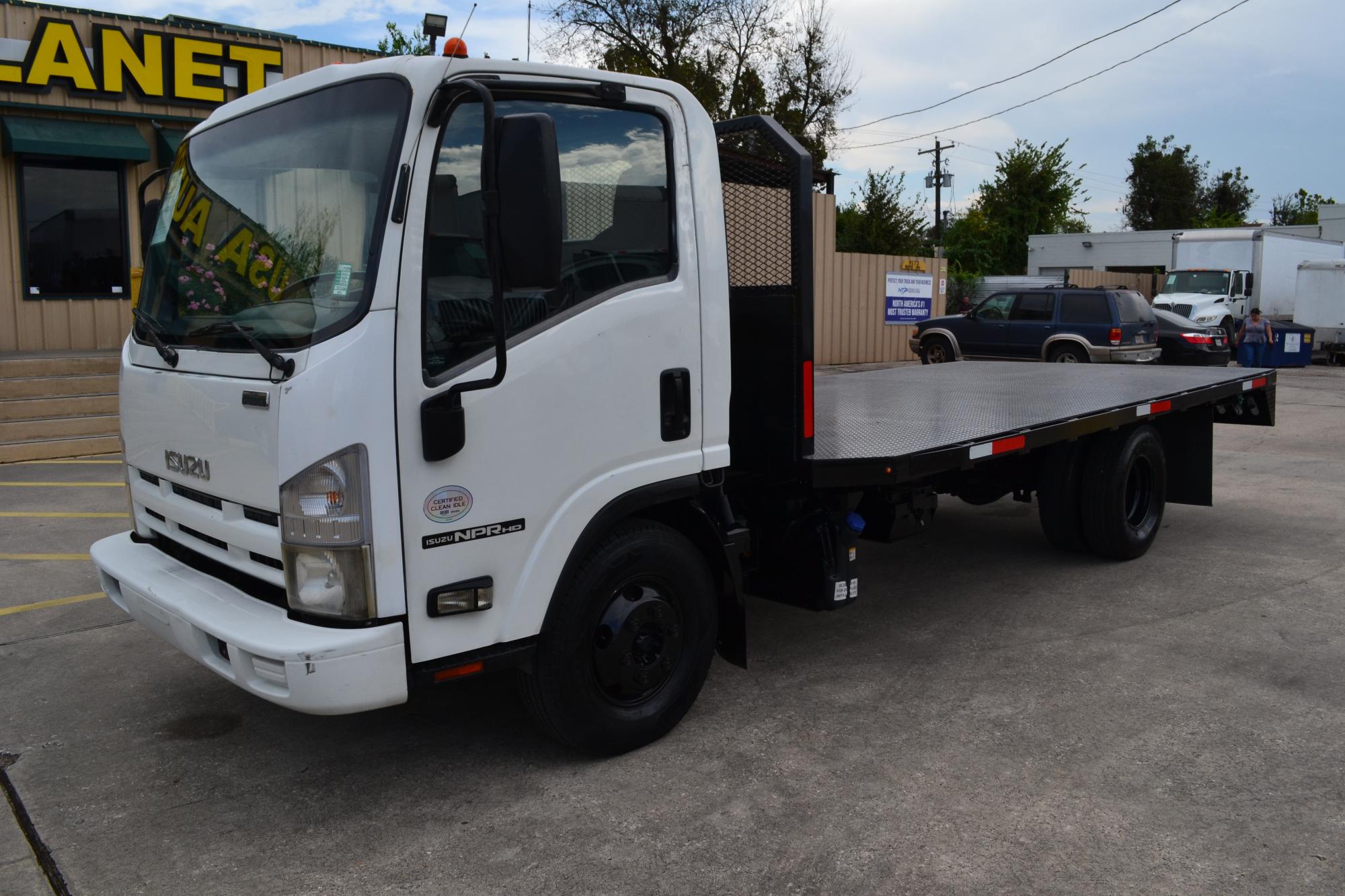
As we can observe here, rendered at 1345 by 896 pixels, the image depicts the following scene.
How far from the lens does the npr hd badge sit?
10.5 feet

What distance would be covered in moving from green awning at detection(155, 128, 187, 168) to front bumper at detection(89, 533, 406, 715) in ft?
39.2

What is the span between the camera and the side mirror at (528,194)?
295 cm

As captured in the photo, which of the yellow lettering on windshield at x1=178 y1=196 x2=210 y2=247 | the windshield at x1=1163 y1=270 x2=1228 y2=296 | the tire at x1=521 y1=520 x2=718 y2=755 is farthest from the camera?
the windshield at x1=1163 y1=270 x2=1228 y2=296

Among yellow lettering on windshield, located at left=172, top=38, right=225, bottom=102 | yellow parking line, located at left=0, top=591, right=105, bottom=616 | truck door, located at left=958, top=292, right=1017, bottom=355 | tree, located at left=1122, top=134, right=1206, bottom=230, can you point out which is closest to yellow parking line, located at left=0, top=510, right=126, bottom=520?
yellow parking line, located at left=0, top=591, right=105, bottom=616

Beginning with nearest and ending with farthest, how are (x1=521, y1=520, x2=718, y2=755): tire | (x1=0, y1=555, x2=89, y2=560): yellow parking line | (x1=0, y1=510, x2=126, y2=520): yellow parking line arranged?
(x1=521, y1=520, x2=718, y2=755): tire → (x1=0, y1=555, x2=89, y2=560): yellow parking line → (x1=0, y1=510, x2=126, y2=520): yellow parking line

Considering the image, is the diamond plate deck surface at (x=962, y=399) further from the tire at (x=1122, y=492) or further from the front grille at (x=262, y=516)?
the front grille at (x=262, y=516)

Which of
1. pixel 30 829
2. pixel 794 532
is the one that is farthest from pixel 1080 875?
pixel 30 829

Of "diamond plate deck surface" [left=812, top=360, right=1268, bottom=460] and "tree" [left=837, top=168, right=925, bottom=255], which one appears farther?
"tree" [left=837, top=168, right=925, bottom=255]

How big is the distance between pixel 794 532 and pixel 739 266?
1.17 metres

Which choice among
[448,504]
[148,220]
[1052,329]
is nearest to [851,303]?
[1052,329]

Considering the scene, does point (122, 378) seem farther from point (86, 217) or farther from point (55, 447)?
point (86, 217)

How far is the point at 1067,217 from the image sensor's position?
43.8 metres

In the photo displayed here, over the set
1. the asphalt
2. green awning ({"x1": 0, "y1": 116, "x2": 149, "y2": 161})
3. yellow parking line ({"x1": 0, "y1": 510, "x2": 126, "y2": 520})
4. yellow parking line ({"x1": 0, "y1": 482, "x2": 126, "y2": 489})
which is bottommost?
the asphalt

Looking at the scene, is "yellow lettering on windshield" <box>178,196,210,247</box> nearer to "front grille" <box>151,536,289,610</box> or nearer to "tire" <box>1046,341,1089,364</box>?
"front grille" <box>151,536,289,610</box>
